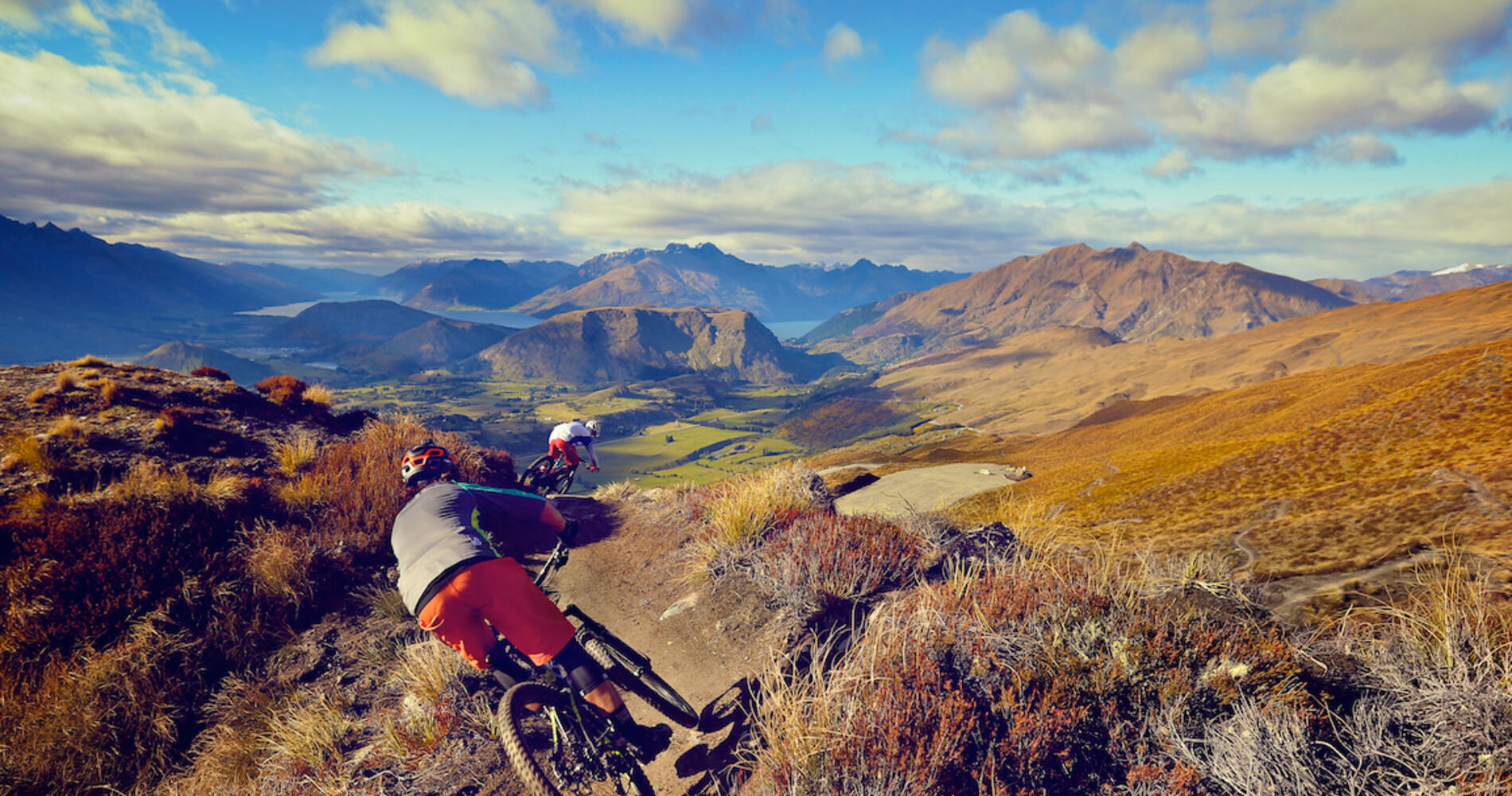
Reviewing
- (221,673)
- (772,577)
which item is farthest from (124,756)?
(772,577)

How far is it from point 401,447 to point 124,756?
6.76 m

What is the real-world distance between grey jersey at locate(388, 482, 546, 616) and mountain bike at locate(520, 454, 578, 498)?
2558 mm

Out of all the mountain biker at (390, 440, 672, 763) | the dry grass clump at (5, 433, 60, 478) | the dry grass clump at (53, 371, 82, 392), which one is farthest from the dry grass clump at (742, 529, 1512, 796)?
the dry grass clump at (53, 371, 82, 392)

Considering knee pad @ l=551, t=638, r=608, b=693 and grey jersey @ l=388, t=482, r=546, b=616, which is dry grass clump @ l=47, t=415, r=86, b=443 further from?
knee pad @ l=551, t=638, r=608, b=693

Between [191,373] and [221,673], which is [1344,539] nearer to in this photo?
[221,673]

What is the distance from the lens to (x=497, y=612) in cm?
416

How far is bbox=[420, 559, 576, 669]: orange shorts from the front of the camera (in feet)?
13.4

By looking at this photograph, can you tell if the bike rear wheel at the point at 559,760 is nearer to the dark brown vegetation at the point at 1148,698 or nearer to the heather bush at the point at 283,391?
the dark brown vegetation at the point at 1148,698

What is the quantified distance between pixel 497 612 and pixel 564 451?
4.46 m

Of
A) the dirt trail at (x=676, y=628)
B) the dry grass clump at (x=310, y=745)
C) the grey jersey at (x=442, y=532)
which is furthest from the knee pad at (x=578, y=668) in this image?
the dry grass clump at (x=310, y=745)

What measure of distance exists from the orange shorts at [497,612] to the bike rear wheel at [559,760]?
332 millimetres

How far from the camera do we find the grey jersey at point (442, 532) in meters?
4.10

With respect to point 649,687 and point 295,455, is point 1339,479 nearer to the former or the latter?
point 649,687

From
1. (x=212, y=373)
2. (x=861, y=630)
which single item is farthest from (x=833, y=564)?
(x=212, y=373)
